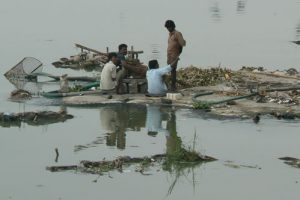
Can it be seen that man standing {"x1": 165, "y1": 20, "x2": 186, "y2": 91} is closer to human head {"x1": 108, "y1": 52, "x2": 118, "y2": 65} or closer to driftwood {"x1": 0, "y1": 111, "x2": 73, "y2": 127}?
human head {"x1": 108, "y1": 52, "x2": 118, "y2": 65}

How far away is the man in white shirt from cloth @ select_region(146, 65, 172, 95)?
0.84 m

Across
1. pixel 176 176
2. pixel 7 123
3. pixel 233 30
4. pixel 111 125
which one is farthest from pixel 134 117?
pixel 233 30

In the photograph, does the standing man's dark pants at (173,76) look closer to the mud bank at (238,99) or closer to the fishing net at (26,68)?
the mud bank at (238,99)

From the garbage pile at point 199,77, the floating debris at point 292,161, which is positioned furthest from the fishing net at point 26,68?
the floating debris at point 292,161

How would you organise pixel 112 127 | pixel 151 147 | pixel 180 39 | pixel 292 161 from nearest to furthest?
1. pixel 292 161
2. pixel 151 147
3. pixel 112 127
4. pixel 180 39

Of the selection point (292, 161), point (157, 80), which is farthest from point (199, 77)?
point (292, 161)

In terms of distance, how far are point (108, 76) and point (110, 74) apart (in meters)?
0.11

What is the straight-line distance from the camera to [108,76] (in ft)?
55.8

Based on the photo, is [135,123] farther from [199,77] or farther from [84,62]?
[84,62]

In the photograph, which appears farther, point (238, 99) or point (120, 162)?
point (238, 99)

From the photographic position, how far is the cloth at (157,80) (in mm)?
16359

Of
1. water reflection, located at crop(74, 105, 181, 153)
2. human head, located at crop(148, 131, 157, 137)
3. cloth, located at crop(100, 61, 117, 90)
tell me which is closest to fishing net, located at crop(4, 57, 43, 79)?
cloth, located at crop(100, 61, 117, 90)

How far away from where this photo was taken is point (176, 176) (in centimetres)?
1110

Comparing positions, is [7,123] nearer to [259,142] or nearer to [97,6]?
[259,142]
